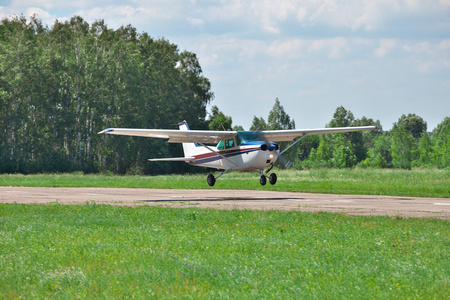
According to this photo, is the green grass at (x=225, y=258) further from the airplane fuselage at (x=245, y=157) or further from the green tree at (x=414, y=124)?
the green tree at (x=414, y=124)

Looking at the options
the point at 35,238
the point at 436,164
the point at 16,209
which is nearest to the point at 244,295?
the point at 35,238

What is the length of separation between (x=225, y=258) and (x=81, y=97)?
211ft

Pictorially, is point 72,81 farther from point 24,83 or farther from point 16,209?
point 16,209

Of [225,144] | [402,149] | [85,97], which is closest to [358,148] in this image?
[402,149]

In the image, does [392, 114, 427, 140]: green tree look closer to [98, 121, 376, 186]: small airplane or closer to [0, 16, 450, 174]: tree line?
[0, 16, 450, 174]: tree line

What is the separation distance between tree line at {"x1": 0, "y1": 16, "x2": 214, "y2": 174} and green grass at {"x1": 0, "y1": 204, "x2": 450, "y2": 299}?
53099 millimetres

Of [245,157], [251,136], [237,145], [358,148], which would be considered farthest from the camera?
[358,148]

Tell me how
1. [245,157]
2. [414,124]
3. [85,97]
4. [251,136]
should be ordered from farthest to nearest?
[414,124] < [85,97] < [251,136] < [245,157]

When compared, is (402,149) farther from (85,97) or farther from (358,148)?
(85,97)

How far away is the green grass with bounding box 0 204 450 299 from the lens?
25.9 ft

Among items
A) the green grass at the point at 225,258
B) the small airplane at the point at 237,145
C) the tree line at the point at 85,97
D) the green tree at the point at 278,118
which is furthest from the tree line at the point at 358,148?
the green grass at the point at 225,258

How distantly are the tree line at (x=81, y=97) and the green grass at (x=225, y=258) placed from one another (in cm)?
5310

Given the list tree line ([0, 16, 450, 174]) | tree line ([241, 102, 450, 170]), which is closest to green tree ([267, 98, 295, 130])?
tree line ([241, 102, 450, 170])

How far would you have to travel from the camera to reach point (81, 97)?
7112 centimetres
